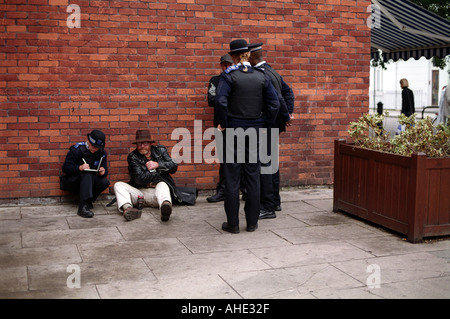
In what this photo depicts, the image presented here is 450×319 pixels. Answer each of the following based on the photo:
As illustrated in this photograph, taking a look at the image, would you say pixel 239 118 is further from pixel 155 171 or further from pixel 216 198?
pixel 216 198

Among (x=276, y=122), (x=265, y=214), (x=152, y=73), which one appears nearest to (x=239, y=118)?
(x=276, y=122)

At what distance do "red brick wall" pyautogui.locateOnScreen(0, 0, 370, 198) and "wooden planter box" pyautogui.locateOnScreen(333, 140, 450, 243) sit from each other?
2.07 m

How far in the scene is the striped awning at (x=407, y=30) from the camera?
10.8 metres

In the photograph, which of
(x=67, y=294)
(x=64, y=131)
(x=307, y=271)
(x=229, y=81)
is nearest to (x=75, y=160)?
(x=64, y=131)

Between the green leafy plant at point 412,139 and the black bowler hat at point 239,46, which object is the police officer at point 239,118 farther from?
the green leafy plant at point 412,139

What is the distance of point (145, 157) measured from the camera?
23.3 feet

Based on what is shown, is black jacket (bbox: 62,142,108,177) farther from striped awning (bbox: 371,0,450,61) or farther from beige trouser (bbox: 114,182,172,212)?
striped awning (bbox: 371,0,450,61)

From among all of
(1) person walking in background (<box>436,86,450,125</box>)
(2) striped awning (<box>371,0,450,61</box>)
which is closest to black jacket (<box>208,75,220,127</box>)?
(1) person walking in background (<box>436,86,450,125</box>)

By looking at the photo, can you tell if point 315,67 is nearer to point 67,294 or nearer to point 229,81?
point 229,81

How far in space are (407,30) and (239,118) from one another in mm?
6401

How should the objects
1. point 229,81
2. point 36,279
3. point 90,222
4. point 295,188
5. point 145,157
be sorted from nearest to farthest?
point 36,279 → point 229,81 → point 90,222 → point 145,157 → point 295,188

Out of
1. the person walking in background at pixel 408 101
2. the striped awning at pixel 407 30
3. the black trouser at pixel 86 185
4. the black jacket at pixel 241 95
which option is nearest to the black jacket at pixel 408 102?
the person walking in background at pixel 408 101

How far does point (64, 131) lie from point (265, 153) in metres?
2.66

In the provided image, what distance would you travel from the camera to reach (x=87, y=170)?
6887 millimetres
